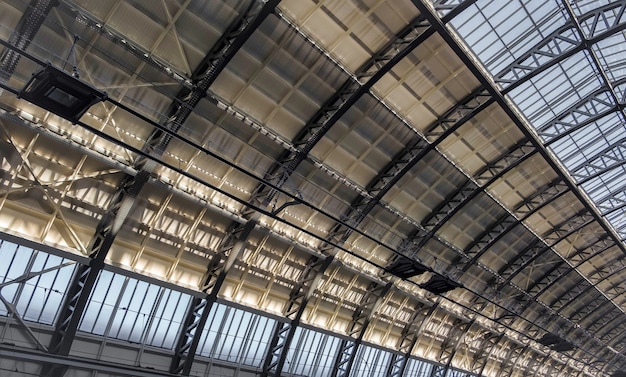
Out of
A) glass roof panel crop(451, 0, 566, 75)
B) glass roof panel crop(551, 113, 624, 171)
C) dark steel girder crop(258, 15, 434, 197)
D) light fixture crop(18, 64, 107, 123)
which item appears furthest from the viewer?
glass roof panel crop(551, 113, 624, 171)

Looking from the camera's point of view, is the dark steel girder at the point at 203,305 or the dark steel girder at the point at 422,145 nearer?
A: the dark steel girder at the point at 203,305

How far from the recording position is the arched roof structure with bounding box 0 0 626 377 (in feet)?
65.2

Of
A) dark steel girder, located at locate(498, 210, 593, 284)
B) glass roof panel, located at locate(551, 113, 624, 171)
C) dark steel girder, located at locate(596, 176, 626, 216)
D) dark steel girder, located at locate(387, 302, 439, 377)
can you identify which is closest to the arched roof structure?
glass roof panel, located at locate(551, 113, 624, 171)

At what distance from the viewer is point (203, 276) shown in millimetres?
26828

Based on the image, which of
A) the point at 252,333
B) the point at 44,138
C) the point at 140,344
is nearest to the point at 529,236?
the point at 252,333

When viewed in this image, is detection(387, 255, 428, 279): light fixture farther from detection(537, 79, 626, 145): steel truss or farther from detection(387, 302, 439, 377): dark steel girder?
detection(387, 302, 439, 377): dark steel girder

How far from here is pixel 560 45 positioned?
85.1ft

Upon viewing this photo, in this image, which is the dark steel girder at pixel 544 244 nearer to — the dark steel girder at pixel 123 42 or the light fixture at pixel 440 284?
the light fixture at pixel 440 284

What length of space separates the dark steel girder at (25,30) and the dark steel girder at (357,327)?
27083 mm

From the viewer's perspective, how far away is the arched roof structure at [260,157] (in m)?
19.9

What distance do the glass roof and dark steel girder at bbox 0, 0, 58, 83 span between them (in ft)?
59.5

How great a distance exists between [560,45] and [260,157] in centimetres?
1794

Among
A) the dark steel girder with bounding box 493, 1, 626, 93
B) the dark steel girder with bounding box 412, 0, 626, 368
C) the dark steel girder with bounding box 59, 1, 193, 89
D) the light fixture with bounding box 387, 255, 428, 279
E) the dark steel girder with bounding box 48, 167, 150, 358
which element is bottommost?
the dark steel girder with bounding box 48, 167, 150, 358

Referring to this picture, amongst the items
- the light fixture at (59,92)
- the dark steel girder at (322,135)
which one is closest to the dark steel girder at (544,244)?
the dark steel girder at (322,135)
